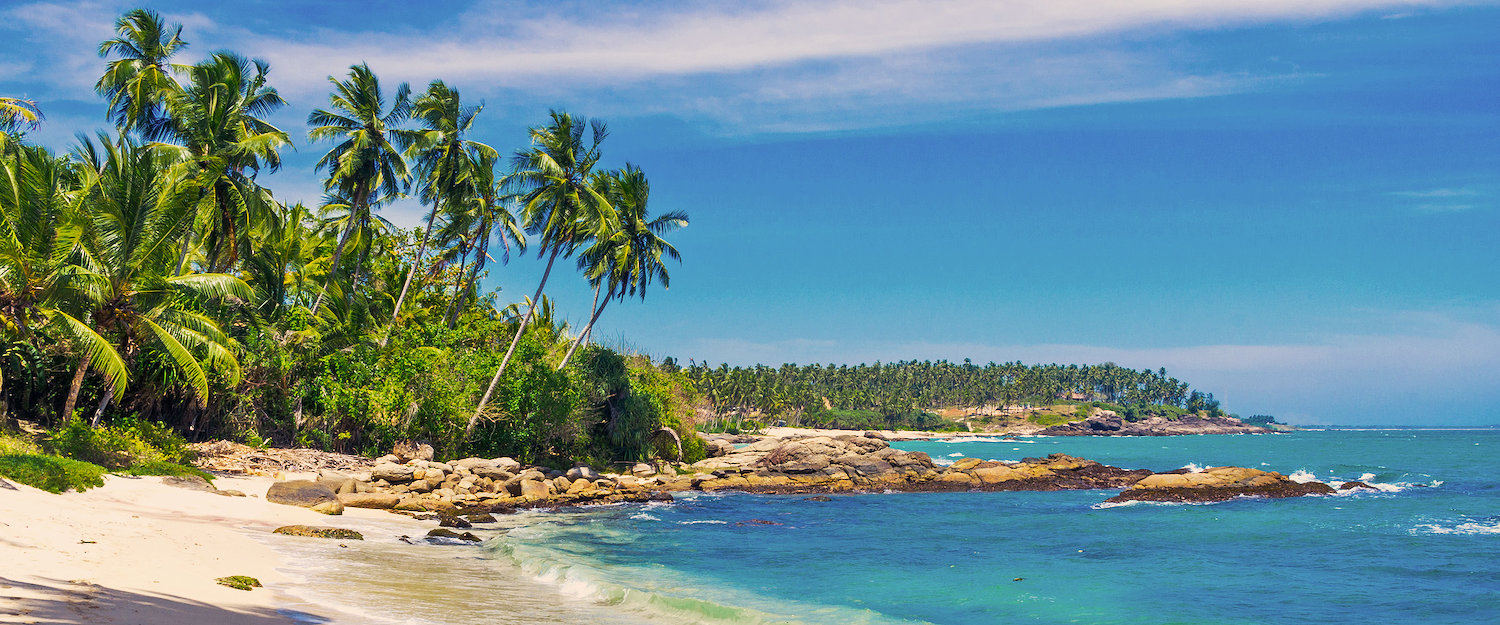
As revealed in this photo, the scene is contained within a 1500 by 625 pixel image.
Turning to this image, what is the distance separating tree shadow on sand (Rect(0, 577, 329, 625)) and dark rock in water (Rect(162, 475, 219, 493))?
38.5ft

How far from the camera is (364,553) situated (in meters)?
15.3

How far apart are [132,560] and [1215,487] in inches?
1390

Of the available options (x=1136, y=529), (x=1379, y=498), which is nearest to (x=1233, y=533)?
(x=1136, y=529)

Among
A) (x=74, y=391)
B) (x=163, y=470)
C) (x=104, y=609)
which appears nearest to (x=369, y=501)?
(x=163, y=470)

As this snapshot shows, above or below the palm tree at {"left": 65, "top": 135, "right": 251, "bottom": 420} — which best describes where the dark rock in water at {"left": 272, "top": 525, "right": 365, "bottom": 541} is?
below

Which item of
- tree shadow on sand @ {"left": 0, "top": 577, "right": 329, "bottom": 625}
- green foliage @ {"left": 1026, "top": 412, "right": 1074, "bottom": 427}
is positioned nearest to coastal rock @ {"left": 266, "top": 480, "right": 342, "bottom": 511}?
tree shadow on sand @ {"left": 0, "top": 577, "right": 329, "bottom": 625}

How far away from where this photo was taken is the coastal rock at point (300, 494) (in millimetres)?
19948

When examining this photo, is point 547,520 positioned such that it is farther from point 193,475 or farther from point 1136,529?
point 1136,529

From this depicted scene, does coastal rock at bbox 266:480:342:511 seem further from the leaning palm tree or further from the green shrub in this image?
the leaning palm tree

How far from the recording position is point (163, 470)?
66.6ft

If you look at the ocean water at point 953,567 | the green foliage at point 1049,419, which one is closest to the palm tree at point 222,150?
the ocean water at point 953,567

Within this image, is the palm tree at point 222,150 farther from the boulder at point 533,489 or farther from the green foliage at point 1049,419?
the green foliage at point 1049,419

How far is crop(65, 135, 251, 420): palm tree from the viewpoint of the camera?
20.2 meters

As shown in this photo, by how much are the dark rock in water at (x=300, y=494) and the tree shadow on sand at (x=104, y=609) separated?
457 inches
